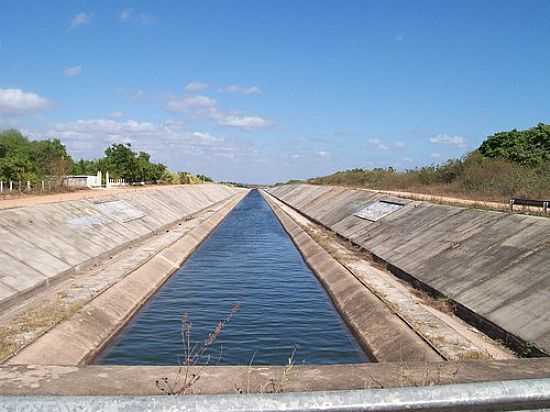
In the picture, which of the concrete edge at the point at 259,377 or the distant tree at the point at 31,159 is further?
the distant tree at the point at 31,159

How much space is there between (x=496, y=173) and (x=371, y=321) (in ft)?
95.8

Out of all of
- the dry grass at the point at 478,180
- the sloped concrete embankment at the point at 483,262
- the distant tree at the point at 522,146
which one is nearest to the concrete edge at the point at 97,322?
the sloped concrete embankment at the point at 483,262

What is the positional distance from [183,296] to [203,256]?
9.43 m

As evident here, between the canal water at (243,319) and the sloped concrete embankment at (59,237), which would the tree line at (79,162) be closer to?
the sloped concrete embankment at (59,237)

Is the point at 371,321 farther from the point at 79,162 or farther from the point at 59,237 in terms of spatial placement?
the point at 79,162

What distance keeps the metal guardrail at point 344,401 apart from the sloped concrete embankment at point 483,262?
6.81m

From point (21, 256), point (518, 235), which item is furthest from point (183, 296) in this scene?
point (518, 235)

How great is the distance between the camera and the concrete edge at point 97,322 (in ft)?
29.8

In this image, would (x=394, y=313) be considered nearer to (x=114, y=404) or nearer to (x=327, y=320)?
(x=327, y=320)

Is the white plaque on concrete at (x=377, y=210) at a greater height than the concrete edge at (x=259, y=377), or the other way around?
the white plaque on concrete at (x=377, y=210)

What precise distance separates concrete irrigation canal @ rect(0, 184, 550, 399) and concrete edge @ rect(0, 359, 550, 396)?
18 mm

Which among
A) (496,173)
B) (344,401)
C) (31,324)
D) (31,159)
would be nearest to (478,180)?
(496,173)

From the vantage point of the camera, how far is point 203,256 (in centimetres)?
2655

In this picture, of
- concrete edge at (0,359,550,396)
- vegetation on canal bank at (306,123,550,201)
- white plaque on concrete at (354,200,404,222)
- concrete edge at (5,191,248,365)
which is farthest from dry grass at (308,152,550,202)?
concrete edge at (0,359,550,396)
